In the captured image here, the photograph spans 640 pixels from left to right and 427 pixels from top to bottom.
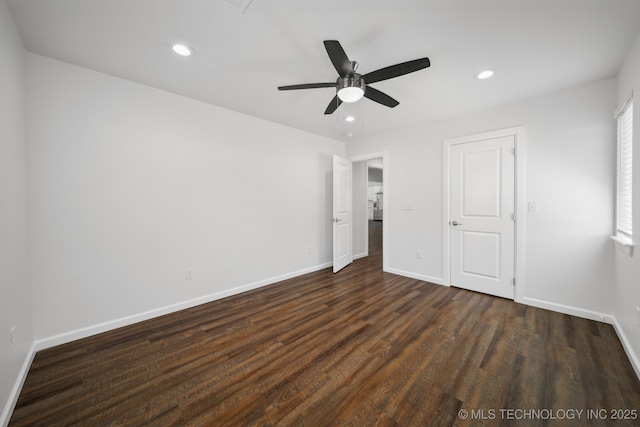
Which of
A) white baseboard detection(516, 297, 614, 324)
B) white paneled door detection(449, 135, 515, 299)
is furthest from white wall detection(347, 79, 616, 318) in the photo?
white paneled door detection(449, 135, 515, 299)

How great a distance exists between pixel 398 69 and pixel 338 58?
453 millimetres

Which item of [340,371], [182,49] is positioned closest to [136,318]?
[340,371]

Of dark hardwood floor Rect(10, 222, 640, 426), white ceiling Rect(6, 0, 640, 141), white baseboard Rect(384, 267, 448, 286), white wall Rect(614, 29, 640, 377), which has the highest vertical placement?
white ceiling Rect(6, 0, 640, 141)

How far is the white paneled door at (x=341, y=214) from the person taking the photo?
4.14 meters

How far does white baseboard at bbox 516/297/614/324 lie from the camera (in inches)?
93.0

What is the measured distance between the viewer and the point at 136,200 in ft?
7.95

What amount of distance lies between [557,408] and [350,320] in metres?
1.53

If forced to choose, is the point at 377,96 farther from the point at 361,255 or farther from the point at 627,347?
the point at 361,255

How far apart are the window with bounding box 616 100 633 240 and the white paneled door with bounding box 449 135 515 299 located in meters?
0.81

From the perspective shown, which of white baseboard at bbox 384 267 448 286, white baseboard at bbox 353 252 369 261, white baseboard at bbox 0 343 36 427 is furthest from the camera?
white baseboard at bbox 353 252 369 261

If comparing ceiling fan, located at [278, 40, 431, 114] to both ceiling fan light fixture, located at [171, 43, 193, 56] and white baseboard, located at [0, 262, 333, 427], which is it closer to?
ceiling fan light fixture, located at [171, 43, 193, 56]

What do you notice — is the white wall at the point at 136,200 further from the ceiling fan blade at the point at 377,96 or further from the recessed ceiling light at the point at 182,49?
the ceiling fan blade at the point at 377,96

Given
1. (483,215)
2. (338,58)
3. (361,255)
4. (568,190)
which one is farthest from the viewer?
(361,255)

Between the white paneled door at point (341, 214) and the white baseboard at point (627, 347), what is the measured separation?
10.4ft
